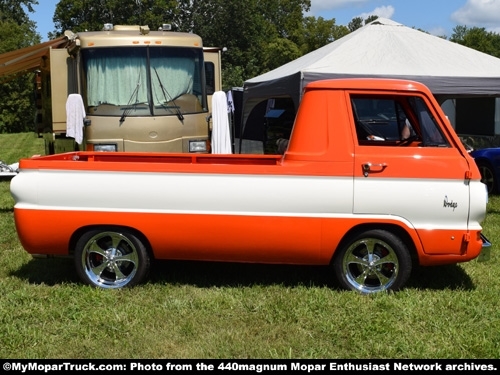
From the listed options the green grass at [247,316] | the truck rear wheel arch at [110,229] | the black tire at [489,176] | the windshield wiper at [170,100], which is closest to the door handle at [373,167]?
the green grass at [247,316]

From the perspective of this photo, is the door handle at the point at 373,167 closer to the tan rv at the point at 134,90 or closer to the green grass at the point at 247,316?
the green grass at the point at 247,316

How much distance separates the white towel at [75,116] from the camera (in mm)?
8859

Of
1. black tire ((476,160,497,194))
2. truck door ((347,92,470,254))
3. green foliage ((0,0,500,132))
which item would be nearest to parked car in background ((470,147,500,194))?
black tire ((476,160,497,194))

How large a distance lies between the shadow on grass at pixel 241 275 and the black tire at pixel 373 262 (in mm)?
243

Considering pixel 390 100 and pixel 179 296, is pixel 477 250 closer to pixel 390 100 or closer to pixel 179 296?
pixel 390 100

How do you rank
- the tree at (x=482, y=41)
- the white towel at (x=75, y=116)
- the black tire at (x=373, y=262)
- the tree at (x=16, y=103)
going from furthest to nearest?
the tree at (x=482, y=41) → the tree at (x=16, y=103) → the white towel at (x=75, y=116) → the black tire at (x=373, y=262)

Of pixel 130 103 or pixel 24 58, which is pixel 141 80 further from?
pixel 24 58

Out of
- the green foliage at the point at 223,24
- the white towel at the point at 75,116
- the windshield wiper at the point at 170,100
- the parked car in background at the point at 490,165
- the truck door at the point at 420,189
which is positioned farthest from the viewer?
the green foliage at the point at 223,24

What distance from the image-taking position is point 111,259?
545 cm

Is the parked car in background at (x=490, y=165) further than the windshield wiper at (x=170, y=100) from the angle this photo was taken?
Yes

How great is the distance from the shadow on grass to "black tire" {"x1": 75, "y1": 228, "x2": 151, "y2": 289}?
32 cm

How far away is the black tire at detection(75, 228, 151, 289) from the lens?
211 inches
